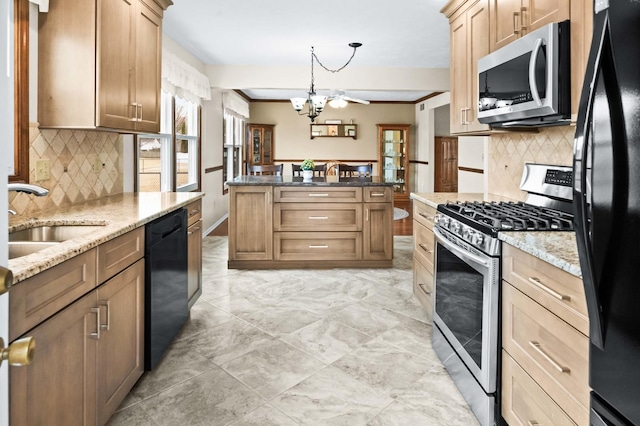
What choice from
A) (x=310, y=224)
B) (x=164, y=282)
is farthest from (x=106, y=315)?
(x=310, y=224)

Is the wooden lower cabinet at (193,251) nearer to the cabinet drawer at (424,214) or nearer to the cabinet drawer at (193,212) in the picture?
the cabinet drawer at (193,212)

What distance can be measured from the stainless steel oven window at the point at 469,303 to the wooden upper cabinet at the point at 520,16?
1.12 metres

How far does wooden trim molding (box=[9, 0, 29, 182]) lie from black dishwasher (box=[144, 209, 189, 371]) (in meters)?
0.67

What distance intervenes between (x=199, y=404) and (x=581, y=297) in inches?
65.1

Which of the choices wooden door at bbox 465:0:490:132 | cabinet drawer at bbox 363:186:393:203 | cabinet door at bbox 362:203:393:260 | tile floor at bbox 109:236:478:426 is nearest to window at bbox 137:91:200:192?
tile floor at bbox 109:236:478:426

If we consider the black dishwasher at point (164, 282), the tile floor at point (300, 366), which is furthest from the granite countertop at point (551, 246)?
the black dishwasher at point (164, 282)

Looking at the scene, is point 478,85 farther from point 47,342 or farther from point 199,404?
point 47,342

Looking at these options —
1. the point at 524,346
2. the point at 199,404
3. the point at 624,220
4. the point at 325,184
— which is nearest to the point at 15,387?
the point at 199,404

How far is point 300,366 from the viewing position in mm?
2564

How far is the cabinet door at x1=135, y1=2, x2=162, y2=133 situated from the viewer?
2930 millimetres

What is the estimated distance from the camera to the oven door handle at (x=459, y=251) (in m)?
1.99

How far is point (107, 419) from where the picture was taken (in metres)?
1.88

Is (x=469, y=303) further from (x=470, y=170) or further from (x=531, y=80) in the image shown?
(x=470, y=170)

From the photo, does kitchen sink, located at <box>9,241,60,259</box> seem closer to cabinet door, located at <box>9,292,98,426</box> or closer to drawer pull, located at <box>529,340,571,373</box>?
cabinet door, located at <box>9,292,98,426</box>
